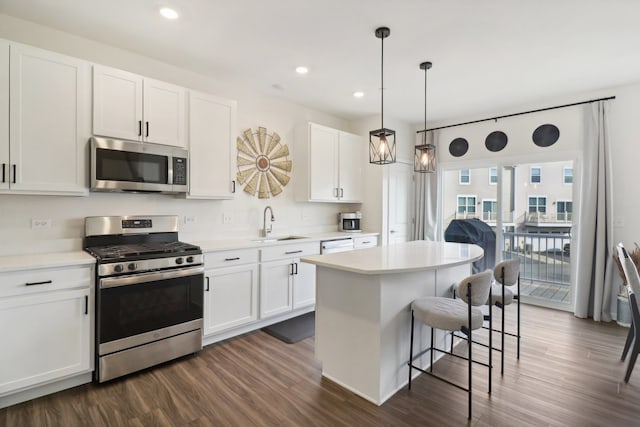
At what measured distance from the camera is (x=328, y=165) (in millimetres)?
4496

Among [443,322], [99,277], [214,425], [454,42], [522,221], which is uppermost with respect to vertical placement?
[454,42]

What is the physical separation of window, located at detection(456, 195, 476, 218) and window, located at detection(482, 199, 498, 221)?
15 centimetres

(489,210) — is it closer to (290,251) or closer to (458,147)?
(458,147)

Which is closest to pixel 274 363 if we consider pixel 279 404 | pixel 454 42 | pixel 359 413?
pixel 279 404

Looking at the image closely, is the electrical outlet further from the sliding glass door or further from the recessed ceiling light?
the sliding glass door

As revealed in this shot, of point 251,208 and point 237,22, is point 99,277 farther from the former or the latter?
point 237,22

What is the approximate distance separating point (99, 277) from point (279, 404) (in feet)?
5.16

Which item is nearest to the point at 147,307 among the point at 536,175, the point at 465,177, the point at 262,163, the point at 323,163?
the point at 262,163

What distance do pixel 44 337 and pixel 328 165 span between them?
3413 millimetres

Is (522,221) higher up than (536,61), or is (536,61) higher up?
(536,61)

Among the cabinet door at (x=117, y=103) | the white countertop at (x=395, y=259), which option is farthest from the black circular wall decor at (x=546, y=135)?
the cabinet door at (x=117, y=103)

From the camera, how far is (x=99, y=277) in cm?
233

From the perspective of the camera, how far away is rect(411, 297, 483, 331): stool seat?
204 centimetres

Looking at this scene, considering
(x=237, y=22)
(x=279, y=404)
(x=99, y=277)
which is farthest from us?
(x=237, y=22)
